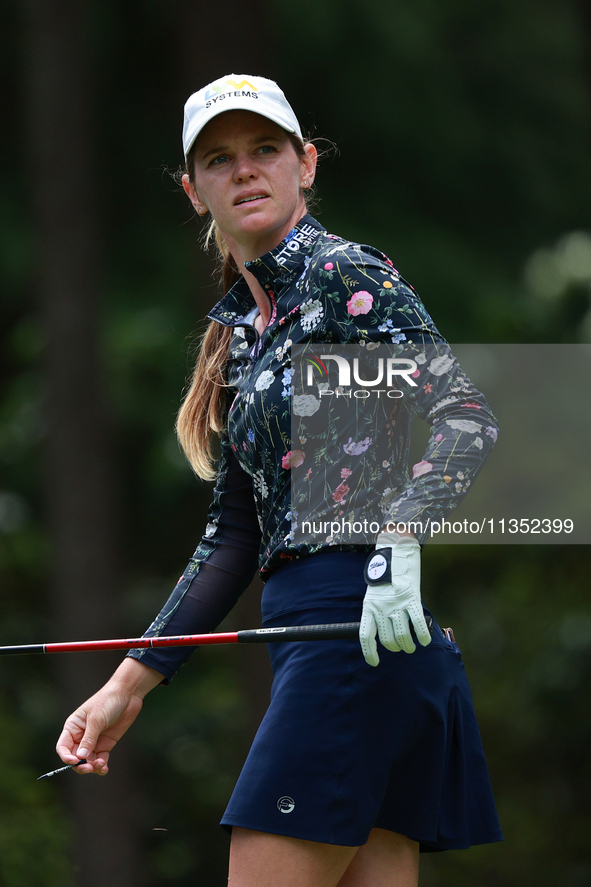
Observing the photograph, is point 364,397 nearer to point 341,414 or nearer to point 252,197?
point 341,414

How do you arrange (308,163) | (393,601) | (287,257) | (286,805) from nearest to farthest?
(393,601) < (286,805) < (287,257) < (308,163)

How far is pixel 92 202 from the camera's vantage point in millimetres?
5508

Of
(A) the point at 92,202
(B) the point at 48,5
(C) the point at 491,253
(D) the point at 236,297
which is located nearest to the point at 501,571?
(C) the point at 491,253

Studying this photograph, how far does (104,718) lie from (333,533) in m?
0.62

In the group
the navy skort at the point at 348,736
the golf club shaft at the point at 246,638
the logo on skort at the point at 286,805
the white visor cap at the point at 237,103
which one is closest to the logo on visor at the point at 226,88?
the white visor cap at the point at 237,103

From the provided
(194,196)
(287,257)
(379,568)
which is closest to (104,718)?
(379,568)

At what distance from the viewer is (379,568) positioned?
1.67 m

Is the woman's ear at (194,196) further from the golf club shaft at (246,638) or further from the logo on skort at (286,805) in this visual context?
the logo on skort at (286,805)

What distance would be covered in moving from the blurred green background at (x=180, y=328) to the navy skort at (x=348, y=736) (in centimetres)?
345

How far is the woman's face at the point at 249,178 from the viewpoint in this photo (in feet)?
6.70

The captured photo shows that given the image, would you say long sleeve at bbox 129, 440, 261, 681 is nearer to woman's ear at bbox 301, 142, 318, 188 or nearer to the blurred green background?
woman's ear at bbox 301, 142, 318, 188

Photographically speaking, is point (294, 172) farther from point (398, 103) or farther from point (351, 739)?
point (398, 103)

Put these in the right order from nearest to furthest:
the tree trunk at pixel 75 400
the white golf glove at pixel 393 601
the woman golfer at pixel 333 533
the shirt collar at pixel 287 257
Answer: the white golf glove at pixel 393 601
the woman golfer at pixel 333 533
the shirt collar at pixel 287 257
the tree trunk at pixel 75 400

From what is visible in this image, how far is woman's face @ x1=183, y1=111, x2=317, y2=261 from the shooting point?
6.70ft
